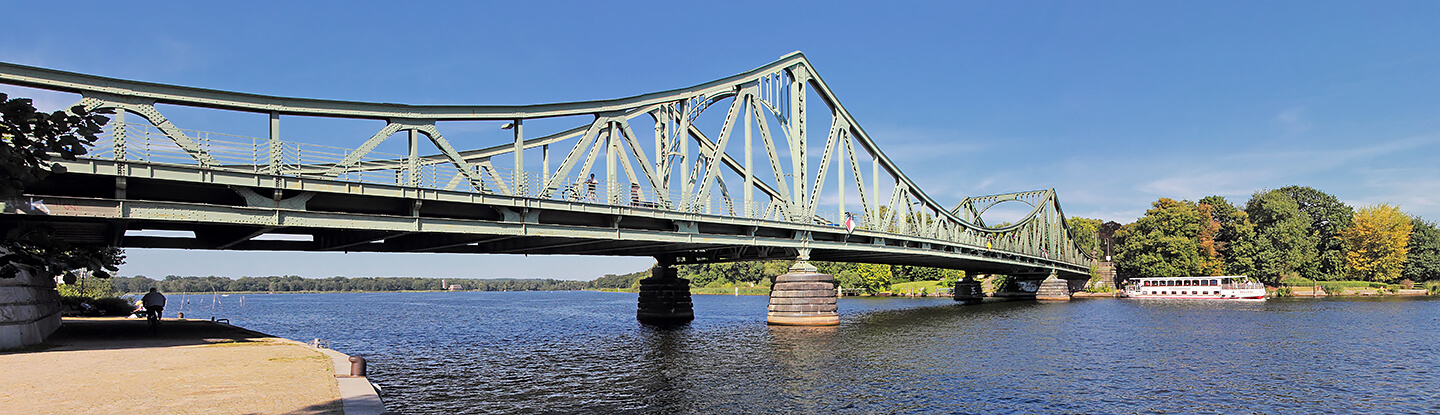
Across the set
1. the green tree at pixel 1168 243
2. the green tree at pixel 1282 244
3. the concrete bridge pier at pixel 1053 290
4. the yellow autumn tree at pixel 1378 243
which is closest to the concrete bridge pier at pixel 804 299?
the concrete bridge pier at pixel 1053 290

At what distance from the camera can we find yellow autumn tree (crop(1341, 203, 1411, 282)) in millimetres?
109500

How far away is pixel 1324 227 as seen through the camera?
404 ft

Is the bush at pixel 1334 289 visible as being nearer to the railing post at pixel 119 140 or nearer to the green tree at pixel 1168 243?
the green tree at pixel 1168 243

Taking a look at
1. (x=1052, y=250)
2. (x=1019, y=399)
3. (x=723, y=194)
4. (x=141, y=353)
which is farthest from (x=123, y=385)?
(x=1052, y=250)

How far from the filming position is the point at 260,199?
27.8m

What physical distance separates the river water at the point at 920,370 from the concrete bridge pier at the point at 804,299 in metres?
2.76

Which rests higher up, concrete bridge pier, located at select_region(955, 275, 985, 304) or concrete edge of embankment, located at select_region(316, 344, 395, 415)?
concrete edge of embankment, located at select_region(316, 344, 395, 415)

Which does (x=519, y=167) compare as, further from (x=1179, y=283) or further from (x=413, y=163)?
(x=1179, y=283)

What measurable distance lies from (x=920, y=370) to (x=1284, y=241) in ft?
359

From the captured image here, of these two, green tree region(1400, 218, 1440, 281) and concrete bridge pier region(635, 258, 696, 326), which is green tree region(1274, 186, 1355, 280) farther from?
concrete bridge pier region(635, 258, 696, 326)

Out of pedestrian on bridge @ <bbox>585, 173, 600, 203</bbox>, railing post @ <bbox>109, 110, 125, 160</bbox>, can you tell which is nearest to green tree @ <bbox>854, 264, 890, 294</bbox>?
pedestrian on bridge @ <bbox>585, 173, 600, 203</bbox>

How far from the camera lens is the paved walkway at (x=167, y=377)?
14406mm

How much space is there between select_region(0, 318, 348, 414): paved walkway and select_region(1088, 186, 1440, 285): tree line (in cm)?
12166

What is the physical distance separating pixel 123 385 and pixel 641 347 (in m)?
23.9
